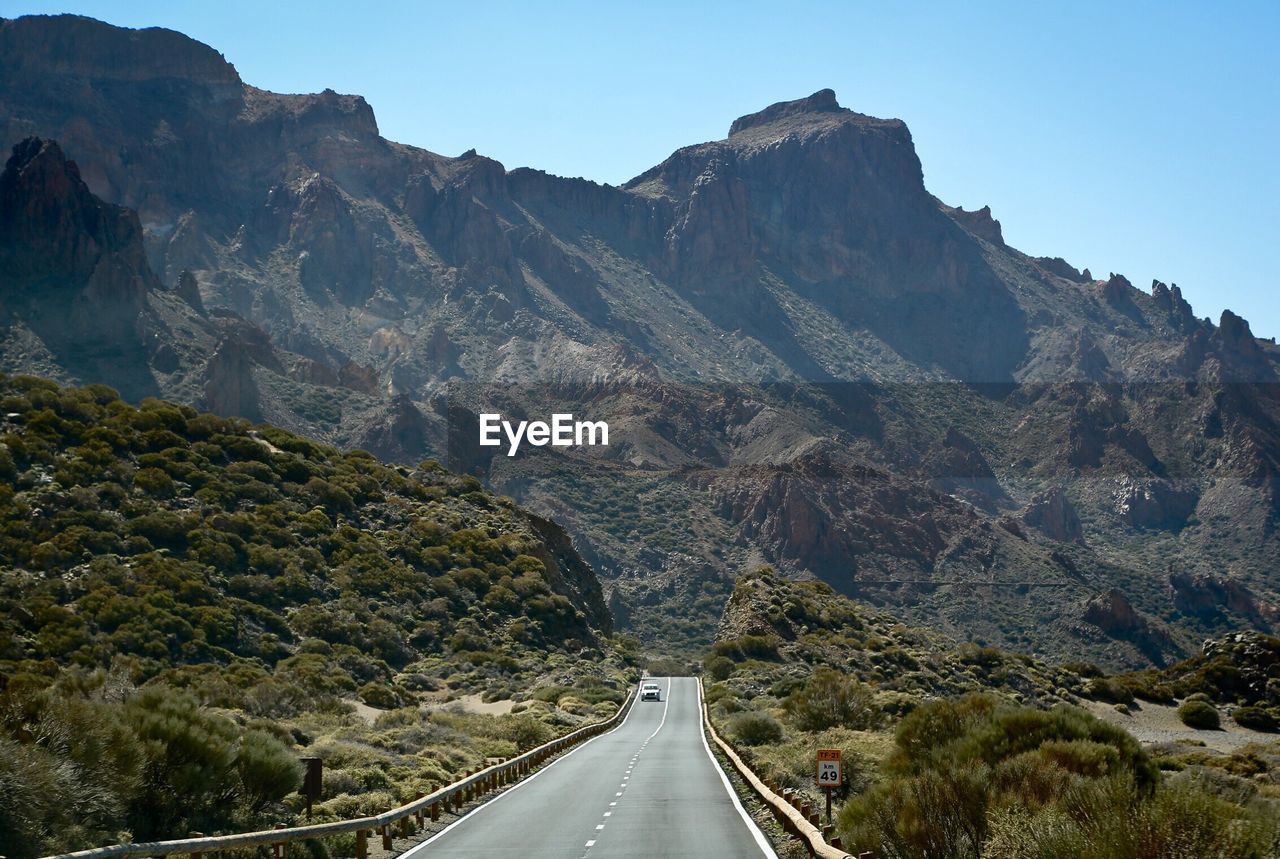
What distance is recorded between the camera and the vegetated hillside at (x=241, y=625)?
1828 centimetres

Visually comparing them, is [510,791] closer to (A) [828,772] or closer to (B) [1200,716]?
(A) [828,772]

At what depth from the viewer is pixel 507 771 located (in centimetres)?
3288

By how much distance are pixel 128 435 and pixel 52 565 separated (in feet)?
65.4

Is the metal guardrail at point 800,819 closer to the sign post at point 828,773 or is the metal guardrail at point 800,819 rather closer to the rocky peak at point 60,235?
the sign post at point 828,773

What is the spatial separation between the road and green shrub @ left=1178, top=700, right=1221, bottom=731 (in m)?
22.9

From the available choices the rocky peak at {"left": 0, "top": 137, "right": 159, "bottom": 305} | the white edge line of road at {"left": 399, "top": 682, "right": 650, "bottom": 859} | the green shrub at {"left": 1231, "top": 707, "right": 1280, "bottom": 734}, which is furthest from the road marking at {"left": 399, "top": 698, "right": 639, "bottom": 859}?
the rocky peak at {"left": 0, "top": 137, "right": 159, "bottom": 305}

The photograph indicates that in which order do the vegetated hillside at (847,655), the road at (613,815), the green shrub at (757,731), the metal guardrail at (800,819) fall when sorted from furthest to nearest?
the vegetated hillside at (847,655), the green shrub at (757,731), the road at (613,815), the metal guardrail at (800,819)

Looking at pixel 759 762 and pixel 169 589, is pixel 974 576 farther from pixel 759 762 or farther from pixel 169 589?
pixel 759 762

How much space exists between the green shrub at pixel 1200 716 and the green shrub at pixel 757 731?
20.0 m

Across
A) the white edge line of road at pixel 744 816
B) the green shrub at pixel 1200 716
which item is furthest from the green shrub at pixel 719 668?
the white edge line of road at pixel 744 816

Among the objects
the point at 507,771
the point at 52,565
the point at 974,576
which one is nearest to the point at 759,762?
the point at 507,771

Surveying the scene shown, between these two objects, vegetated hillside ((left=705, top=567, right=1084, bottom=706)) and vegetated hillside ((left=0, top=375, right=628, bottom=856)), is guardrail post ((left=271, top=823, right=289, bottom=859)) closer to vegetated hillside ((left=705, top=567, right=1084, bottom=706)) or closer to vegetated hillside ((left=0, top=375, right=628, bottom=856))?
vegetated hillside ((left=0, top=375, right=628, bottom=856))

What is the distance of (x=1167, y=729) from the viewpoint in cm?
5341

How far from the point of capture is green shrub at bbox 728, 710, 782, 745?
141ft
